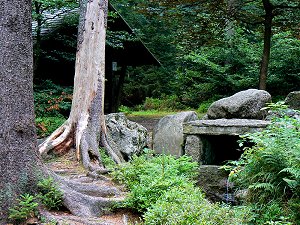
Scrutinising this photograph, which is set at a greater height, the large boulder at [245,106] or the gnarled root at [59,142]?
the large boulder at [245,106]

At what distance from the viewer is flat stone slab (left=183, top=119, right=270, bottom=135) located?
24.7 ft

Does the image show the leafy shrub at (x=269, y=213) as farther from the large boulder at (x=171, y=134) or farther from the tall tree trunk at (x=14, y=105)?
the large boulder at (x=171, y=134)

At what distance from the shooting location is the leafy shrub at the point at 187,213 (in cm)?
382

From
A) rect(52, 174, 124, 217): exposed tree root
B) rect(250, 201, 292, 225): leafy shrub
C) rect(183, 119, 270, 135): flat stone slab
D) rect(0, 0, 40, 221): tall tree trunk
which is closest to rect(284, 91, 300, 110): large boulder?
rect(183, 119, 270, 135): flat stone slab

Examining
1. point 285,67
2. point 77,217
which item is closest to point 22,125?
point 77,217

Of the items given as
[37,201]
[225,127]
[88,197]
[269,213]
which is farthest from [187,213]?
[225,127]

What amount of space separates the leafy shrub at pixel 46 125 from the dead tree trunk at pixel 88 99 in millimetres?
2514

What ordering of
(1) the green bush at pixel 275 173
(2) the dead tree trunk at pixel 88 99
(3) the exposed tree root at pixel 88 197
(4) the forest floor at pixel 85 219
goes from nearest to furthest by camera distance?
(4) the forest floor at pixel 85 219 → (1) the green bush at pixel 275 173 → (3) the exposed tree root at pixel 88 197 → (2) the dead tree trunk at pixel 88 99

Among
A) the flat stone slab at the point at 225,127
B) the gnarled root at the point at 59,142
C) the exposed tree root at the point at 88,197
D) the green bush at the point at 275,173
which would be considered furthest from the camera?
the flat stone slab at the point at 225,127

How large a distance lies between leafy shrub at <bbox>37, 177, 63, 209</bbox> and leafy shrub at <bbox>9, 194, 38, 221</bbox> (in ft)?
0.66

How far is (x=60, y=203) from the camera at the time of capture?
4625mm

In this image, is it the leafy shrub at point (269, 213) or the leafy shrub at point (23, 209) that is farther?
the leafy shrub at point (269, 213)

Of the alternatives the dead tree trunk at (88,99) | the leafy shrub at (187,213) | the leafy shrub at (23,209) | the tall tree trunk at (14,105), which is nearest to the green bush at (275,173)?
the leafy shrub at (187,213)

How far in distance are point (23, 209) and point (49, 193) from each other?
44cm
